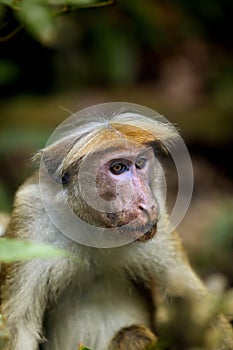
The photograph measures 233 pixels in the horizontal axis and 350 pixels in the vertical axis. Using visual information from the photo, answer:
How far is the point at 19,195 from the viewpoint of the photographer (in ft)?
22.4

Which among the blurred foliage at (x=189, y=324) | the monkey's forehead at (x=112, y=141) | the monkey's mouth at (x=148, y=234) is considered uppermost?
the monkey's forehead at (x=112, y=141)

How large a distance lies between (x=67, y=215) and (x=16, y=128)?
20.2 ft

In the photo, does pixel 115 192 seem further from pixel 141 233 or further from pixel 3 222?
pixel 3 222

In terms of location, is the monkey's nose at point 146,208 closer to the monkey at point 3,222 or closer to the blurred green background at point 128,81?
the monkey at point 3,222

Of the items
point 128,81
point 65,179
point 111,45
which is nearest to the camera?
point 65,179

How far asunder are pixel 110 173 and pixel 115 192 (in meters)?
0.13

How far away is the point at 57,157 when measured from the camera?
6320 mm

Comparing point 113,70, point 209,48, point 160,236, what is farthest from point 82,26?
point 160,236

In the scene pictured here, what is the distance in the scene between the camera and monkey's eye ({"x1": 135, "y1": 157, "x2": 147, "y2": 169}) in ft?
21.2

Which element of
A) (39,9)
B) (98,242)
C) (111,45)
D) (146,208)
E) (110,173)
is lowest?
(98,242)

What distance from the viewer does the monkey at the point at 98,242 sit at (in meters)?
6.27

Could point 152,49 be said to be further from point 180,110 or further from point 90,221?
point 90,221

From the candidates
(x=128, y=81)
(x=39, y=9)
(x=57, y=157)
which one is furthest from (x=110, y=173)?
(x=128, y=81)

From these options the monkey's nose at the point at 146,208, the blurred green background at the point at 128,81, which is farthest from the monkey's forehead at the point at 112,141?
the blurred green background at the point at 128,81
